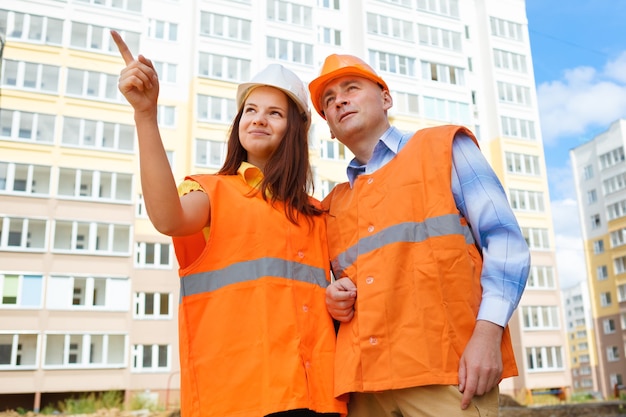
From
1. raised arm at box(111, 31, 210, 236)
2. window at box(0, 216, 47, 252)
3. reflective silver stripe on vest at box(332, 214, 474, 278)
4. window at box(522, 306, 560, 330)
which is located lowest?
reflective silver stripe on vest at box(332, 214, 474, 278)

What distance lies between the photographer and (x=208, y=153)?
569 inches

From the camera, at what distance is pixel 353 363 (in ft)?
3.62

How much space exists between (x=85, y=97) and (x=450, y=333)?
13.9m

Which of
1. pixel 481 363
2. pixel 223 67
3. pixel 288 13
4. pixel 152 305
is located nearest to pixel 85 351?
pixel 152 305

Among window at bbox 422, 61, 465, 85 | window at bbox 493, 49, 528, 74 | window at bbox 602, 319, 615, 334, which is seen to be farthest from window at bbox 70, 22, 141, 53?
window at bbox 602, 319, 615, 334

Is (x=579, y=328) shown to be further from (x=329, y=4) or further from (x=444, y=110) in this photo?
(x=329, y=4)

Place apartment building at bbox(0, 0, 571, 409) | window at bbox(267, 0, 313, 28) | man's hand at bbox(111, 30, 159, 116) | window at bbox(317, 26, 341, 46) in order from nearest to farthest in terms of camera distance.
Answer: man's hand at bbox(111, 30, 159, 116) < apartment building at bbox(0, 0, 571, 409) < window at bbox(267, 0, 313, 28) < window at bbox(317, 26, 341, 46)

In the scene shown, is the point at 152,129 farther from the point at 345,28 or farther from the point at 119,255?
the point at 345,28

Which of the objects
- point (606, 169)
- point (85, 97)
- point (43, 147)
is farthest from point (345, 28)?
point (606, 169)

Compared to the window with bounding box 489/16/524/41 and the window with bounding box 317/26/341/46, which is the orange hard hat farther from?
the window with bounding box 489/16/524/41

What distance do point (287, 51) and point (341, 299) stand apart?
14577 mm

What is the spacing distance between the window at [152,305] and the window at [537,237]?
10367mm

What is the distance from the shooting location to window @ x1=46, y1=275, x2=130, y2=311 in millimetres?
12539

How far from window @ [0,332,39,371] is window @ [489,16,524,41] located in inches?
569
